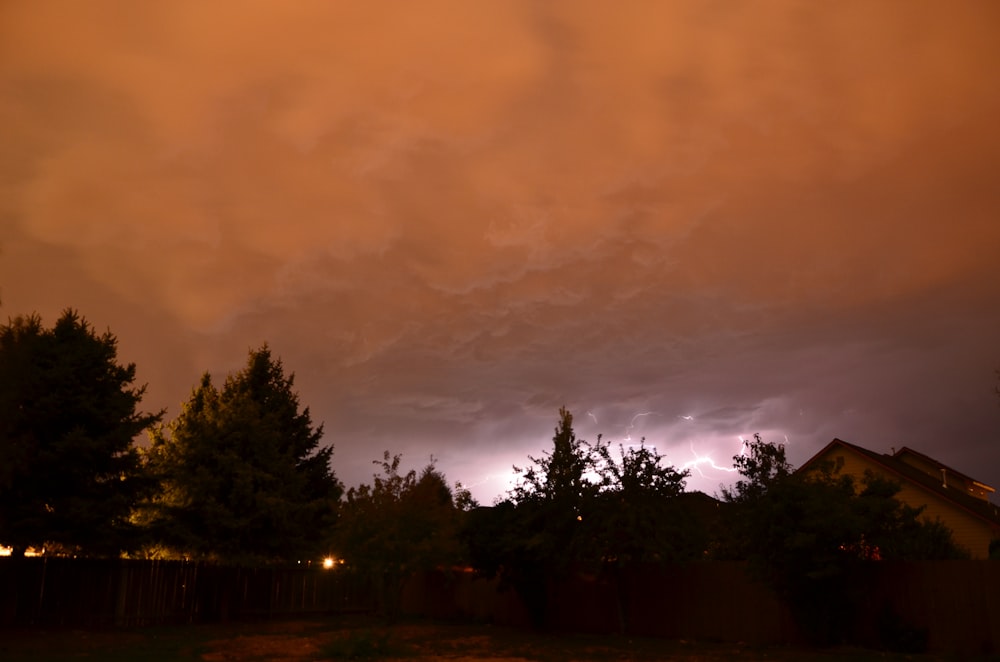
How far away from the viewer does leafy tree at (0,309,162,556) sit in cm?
2516

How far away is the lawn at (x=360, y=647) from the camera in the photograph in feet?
68.1

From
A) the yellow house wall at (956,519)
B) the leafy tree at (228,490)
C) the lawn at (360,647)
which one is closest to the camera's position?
the lawn at (360,647)

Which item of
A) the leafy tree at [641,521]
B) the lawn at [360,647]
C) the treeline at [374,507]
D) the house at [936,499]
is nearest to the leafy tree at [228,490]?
the treeline at [374,507]

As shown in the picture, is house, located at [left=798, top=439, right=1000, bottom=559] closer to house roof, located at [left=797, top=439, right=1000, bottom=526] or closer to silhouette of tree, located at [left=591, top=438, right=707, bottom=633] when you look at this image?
house roof, located at [left=797, top=439, right=1000, bottom=526]

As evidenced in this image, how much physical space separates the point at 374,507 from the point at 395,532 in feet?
4.08

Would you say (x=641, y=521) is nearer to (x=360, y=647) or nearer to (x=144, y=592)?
(x=360, y=647)

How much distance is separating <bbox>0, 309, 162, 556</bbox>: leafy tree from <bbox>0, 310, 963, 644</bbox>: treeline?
0.16ft

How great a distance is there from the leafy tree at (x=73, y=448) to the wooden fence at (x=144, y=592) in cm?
100

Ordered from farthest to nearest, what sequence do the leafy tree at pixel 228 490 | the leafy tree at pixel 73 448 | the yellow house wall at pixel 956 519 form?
1. the yellow house wall at pixel 956 519
2. the leafy tree at pixel 228 490
3. the leafy tree at pixel 73 448

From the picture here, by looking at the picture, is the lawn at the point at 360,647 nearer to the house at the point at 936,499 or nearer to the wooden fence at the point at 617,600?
the wooden fence at the point at 617,600

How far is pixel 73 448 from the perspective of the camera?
1004 inches

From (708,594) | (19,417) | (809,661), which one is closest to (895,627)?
(809,661)

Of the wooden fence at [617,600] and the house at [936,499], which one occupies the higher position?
the house at [936,499]

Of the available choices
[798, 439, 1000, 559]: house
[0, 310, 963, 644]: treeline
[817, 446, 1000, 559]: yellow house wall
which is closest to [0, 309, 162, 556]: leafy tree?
[0, 310, 963, 644]: treeline
